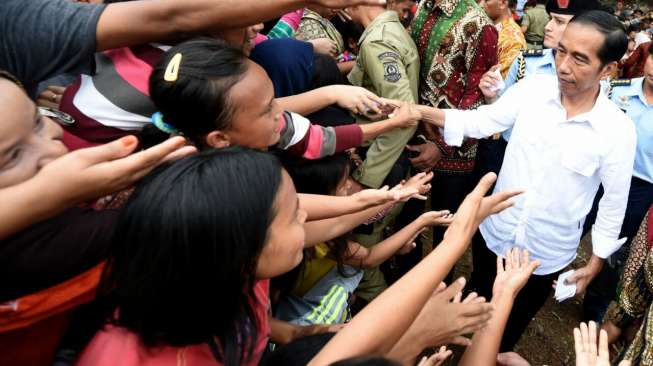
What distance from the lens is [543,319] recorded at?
329 cm

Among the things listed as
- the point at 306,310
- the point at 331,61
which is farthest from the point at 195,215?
the point at 331,61

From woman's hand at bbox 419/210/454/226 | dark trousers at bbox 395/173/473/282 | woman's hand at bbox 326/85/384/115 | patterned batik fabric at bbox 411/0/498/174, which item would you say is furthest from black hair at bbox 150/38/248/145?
dark trousers at bbox 395/173/473/282

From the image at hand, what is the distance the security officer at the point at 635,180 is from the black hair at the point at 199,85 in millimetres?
2888

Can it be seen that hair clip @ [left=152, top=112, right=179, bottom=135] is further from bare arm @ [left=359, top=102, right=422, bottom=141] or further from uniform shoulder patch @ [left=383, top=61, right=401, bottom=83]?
uniform shoulder patch @ [left=383, top=61, right=401, bottom=83]

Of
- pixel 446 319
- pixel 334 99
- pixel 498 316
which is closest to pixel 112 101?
pixel 334 99

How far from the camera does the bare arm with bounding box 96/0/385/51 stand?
4.22 feet

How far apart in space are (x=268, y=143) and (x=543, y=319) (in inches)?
109

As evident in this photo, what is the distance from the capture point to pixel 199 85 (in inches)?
50.1

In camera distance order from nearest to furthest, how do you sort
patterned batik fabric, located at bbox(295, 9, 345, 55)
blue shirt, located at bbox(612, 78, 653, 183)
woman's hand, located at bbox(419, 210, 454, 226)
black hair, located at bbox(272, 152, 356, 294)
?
1. black hair, located at bbox(272, 152, 356, 294)
2. woman's hand, located at bbox(419, 210, 454, 226)
3. patterned batik fabric, located at bbox(295, 9, 345, 55)
4. blue shirt, located at bbox(612, 78, 653, 183)

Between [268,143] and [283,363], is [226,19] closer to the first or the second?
[268,143]

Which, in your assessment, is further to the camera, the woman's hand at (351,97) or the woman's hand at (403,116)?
the woman's hand at (403,116)

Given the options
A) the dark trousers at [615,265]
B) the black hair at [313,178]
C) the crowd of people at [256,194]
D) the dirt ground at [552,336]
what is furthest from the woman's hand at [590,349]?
the dark trousers at [615,265]

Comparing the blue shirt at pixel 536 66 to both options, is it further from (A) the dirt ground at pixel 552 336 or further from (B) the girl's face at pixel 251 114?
(B) the girl's face at pixel 251 114

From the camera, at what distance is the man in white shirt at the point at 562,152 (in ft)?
6.59
